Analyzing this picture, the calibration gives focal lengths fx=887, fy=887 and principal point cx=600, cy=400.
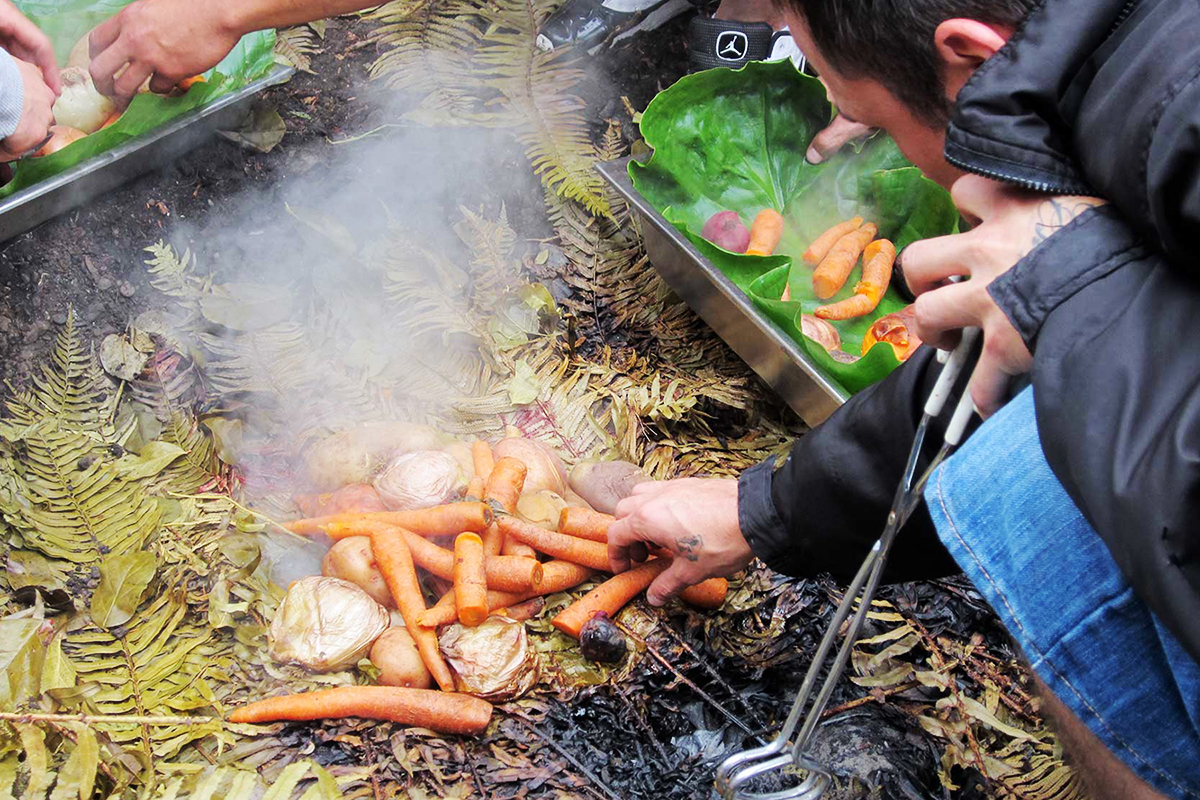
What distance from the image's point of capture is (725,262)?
289 centimetres

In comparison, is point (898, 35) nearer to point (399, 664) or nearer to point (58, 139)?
point (399, 664)

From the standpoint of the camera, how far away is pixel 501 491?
239 cm

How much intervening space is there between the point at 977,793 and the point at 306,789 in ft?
4.82

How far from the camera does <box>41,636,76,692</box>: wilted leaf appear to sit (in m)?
1.86

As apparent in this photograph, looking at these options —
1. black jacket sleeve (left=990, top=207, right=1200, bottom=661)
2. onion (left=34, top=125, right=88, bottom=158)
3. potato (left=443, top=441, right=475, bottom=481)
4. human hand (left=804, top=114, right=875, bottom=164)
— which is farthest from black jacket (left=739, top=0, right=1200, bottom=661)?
onion (left=34, top=125, right=88, bottom=158)

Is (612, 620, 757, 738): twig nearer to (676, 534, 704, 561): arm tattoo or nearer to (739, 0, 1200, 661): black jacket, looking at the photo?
(676, 534, 704, 561): arm tattoo

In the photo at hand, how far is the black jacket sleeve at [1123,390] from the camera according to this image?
110 cm

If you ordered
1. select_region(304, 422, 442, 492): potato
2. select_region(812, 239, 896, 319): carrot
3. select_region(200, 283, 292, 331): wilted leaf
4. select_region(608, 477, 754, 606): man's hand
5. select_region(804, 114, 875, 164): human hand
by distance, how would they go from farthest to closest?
1. select_region(804, 114, 875, 164): human hand
2. select_region(812, 239, 896, 319): carrot
3. select_region(200, 283, 292, 331): wilted leaf
4. select_region(304, 422, 442, 492): potato
5. select_region(608, 477, 754, 606): man's hand

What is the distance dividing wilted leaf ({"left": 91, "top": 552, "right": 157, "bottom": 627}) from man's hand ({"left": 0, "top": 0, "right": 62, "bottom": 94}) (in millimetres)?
1609

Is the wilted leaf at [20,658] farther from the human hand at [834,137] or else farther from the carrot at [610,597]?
the human hand at [834,137]

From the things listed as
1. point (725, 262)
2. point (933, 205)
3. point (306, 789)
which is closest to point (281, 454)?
point (306, 789)

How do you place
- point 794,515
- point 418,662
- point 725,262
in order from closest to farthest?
point 794,515
point 418,662
point 725,262

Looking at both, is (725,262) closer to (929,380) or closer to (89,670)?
(929,380)

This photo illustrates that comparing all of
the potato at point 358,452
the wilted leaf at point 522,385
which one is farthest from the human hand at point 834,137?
the potato at point 358,452
